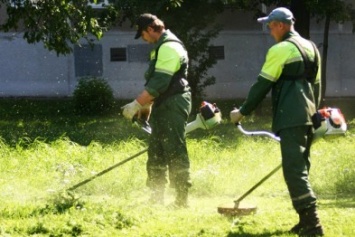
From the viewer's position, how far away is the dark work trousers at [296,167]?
744cm

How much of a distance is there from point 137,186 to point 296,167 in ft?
12.0

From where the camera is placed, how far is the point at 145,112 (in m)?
9.40

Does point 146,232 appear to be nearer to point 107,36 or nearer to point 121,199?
point 121,199

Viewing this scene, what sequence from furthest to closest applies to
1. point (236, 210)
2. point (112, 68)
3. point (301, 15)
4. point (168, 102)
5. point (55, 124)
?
point (112, 68)
point (301, 15)
point (55, 124)
point (168, 102)
point (236, 210)

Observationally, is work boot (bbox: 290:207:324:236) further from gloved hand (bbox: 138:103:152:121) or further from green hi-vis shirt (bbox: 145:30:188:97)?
gloved hand (bbox: 138:103:152:121)

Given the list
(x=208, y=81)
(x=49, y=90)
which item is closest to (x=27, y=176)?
(x=208, y=81)

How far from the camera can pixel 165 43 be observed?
902cm

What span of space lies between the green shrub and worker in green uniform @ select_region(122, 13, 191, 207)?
12.2 m

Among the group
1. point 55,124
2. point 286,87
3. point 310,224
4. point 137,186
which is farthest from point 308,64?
point 55,124

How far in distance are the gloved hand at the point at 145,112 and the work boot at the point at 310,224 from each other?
7.69ft

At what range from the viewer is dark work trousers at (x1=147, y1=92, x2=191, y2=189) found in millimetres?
9094

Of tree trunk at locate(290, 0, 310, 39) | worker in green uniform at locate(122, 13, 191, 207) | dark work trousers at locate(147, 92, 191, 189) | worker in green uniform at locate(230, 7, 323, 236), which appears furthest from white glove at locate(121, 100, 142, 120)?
tree trunk at locate(290, 0, 310, 39)

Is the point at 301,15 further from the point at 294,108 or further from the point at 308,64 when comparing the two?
the point at 294,108

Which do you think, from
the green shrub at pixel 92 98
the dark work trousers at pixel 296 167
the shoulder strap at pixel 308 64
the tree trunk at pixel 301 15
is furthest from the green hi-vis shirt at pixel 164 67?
the tree trunk at pixel 301 15
